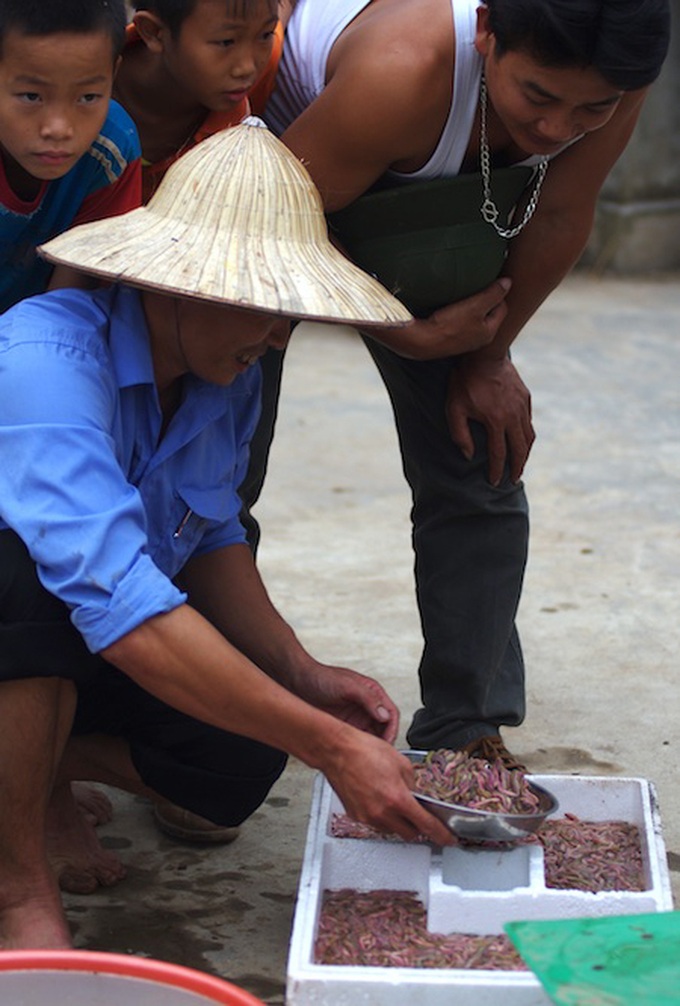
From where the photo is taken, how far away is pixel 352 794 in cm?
217

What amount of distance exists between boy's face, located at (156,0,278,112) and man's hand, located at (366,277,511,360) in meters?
0.48

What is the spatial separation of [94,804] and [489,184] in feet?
4.38

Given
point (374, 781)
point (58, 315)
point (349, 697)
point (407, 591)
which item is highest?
point (58, 315)

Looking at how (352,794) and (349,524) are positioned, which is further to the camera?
(349,524)

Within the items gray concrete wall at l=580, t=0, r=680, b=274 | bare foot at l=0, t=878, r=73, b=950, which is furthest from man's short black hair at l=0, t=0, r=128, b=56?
gray concrete wall at l=580, t=0, r=680, b=274

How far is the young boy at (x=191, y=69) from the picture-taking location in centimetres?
267

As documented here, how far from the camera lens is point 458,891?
223 centimetres

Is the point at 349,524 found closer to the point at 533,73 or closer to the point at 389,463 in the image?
the point at 389,463

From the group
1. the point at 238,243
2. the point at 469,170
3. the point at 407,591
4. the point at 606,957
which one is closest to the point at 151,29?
the point at 469,170

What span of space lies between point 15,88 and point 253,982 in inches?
56.0

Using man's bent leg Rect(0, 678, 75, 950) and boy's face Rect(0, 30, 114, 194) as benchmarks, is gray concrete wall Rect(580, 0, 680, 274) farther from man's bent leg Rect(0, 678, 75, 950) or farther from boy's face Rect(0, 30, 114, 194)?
man's bent leg Rect(0, 678, 75, 950)

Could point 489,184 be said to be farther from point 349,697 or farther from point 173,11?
point 349,697

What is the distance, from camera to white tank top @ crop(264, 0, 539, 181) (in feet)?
8.45

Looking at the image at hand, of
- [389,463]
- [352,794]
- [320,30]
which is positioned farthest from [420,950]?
[389,463]
